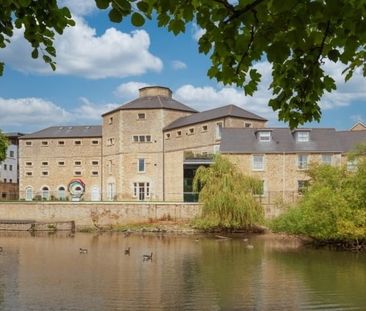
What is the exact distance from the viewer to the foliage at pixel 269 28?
3215 millimetres

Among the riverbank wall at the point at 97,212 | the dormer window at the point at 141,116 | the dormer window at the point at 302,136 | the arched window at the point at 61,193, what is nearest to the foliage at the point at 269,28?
the riverbank wall at the point at 97,212

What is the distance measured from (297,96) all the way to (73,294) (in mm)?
12239

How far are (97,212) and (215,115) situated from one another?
1367cm

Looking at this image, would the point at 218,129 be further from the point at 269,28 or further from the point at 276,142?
the point at 269,28

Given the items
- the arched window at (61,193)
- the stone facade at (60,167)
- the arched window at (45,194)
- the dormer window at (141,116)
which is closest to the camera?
the dormer window at (141,116)

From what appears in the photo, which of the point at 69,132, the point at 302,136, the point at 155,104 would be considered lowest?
the point at 302,136

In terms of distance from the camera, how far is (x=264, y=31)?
3.54 meters

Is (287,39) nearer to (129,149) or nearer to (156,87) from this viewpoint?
(129,149)

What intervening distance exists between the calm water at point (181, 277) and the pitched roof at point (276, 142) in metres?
10.8

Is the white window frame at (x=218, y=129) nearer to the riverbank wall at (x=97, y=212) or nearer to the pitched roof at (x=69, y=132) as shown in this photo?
the riverbank wall at (x=97, y=212)

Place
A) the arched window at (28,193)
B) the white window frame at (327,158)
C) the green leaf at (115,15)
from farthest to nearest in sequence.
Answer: the arched window at (28,193), the white window frame at (327,158), the green leaf at (115,15)

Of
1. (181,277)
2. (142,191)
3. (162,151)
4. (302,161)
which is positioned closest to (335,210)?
(181,277)

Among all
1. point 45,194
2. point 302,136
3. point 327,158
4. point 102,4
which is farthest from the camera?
point 45,194

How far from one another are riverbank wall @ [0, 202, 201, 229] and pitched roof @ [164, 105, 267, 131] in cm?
1023
